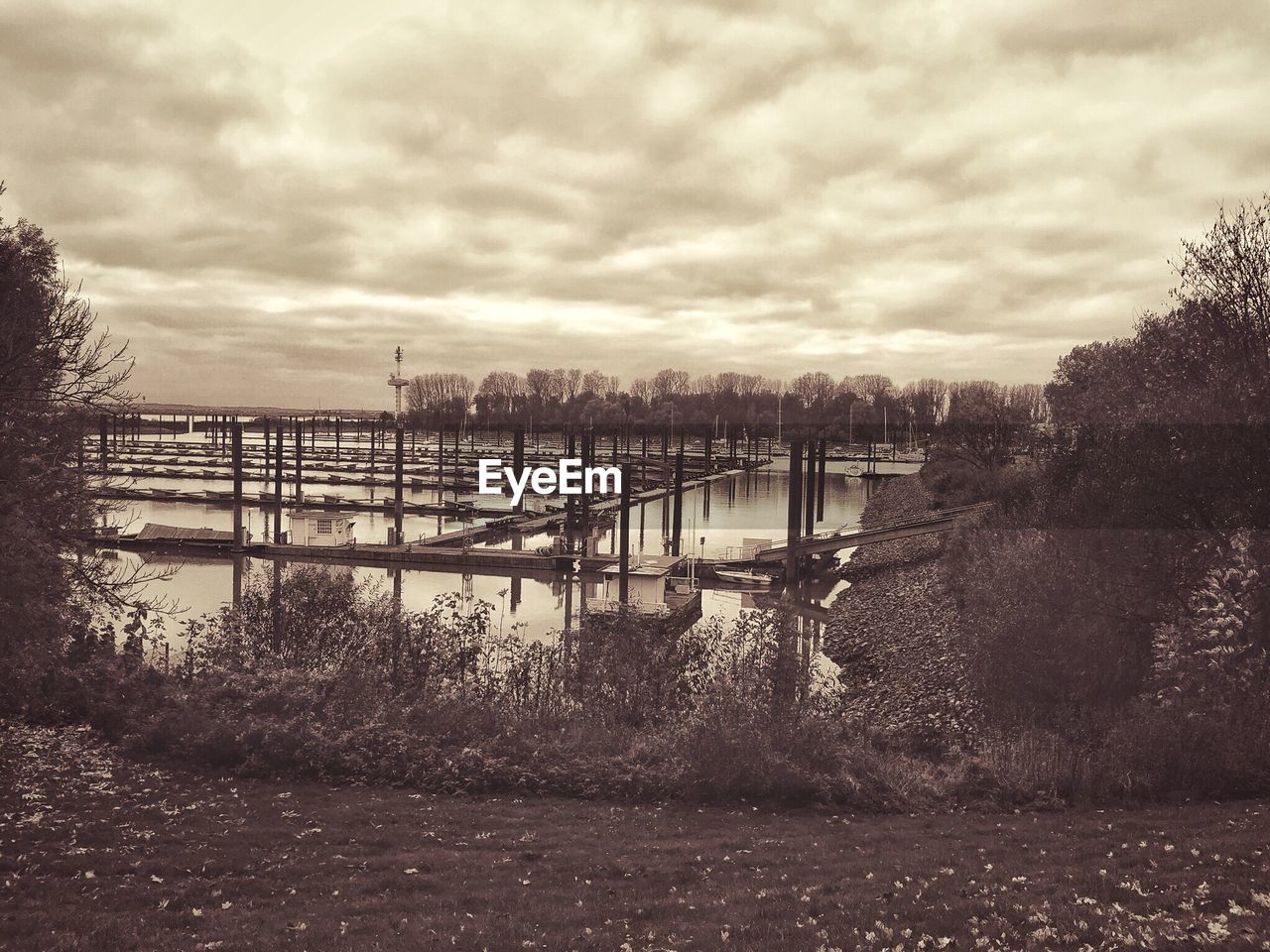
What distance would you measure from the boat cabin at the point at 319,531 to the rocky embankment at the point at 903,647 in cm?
2941

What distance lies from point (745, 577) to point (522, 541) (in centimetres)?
1958

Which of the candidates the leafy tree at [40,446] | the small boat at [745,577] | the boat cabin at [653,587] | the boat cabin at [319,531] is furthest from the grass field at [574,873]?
the boat cabin at [319,531]

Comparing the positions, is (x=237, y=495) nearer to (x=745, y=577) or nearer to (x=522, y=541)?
(x=522, y=541)

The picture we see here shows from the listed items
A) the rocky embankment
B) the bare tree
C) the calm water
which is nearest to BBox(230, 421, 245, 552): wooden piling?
the calm water

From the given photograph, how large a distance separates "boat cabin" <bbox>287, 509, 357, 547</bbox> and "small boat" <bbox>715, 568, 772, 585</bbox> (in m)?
22.7

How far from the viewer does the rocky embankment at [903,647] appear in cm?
2266

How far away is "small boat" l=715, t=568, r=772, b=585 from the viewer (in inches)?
1681

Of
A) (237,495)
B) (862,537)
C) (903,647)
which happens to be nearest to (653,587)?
(903,647)

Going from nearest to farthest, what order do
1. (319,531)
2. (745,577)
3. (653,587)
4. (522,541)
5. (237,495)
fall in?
(653,587)
(745,577)
(319,531)
(237,495)
(522,541)

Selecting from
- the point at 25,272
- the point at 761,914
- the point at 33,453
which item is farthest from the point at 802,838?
the point at 25,272

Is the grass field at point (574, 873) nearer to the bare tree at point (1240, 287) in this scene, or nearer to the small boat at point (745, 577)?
the bare tree at point (1240, 287)

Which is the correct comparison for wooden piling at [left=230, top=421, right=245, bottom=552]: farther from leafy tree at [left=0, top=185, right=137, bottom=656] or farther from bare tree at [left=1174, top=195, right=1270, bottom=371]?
bare tree at [left=1174, top=195, right=1270, bottom=371]

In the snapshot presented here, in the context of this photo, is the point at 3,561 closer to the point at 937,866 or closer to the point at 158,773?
the point at 158,773

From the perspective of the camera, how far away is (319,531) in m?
50.1
